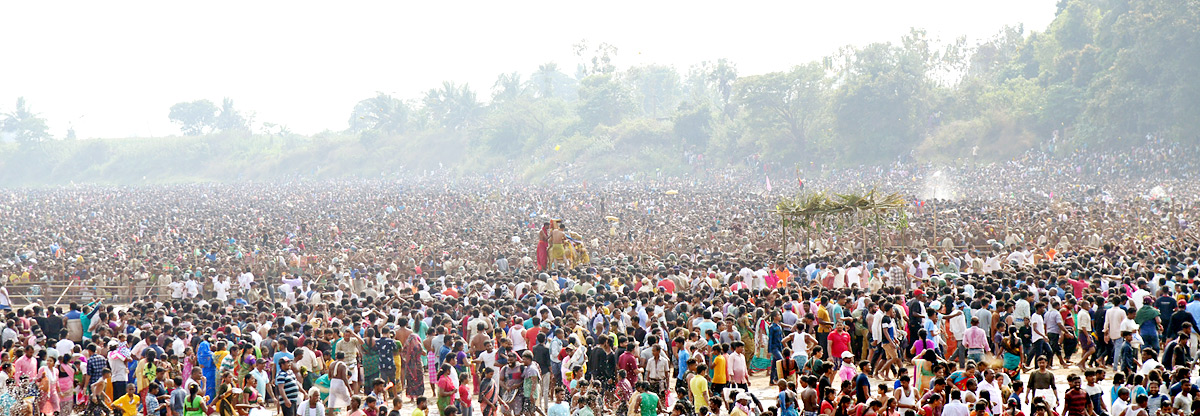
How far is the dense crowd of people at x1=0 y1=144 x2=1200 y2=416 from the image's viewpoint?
347 inches

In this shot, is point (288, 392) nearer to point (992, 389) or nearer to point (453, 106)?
point (992, 389)

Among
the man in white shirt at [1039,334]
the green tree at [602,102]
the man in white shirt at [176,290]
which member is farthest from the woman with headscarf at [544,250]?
the green tree at [602,102]

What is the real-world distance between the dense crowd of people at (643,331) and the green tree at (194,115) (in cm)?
9671

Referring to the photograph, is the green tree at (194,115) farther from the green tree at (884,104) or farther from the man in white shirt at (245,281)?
the man in white shirt at (245,281)

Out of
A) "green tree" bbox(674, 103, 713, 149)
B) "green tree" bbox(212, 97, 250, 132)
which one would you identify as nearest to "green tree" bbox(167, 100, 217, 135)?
"green tree" bbox(212, 97, 250, 132)

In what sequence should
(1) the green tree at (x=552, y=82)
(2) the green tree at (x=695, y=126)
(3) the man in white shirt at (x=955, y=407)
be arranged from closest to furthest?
(3) the man in white shirt at (x=955, y=407) → (2) the green tree at (x=695, y=126) → (1) the green tree at (x=552, y=82)

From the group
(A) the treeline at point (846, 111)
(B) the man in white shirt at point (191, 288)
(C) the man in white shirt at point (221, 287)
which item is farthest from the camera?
(A) the treeline at point (846, 111)

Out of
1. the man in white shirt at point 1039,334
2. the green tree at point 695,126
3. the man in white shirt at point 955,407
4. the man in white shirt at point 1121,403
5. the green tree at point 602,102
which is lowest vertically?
the man in white shirt at point 1039,334

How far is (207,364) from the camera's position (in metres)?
10.5

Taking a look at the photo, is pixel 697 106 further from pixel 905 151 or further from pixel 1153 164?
pixel 1153 164

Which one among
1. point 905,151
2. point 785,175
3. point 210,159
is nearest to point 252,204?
point 785,175

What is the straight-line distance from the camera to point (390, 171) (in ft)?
293

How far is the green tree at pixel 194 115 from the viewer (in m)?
114

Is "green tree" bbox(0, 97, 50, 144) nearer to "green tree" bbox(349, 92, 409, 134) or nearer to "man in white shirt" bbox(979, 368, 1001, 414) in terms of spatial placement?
"green tree" bbox(349, 92, 409, 134)
